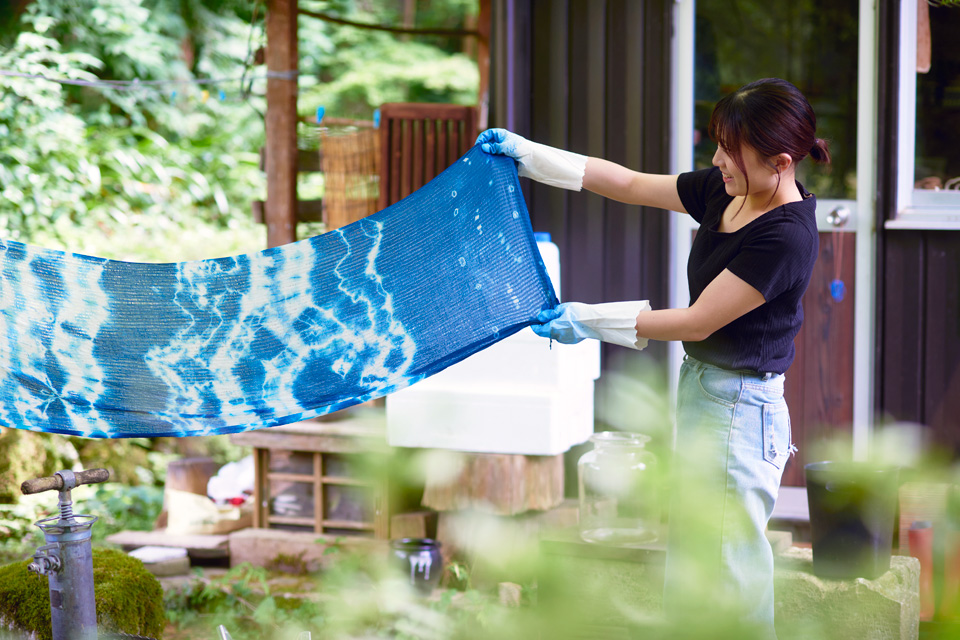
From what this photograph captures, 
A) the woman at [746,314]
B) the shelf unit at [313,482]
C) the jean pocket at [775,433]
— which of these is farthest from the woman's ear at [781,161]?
the shelf unit at [313,482]

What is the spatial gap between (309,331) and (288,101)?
248cm

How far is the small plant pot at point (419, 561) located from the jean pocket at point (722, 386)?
5.46 feet

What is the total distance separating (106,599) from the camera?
8.04 ft

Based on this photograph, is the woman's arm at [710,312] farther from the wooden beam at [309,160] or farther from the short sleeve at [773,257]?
the wooden beam at [309,160]

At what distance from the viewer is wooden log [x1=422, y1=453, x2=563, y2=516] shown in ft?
11.0

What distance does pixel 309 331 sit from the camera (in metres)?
2.21

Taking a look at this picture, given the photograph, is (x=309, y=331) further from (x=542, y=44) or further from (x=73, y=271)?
(x=542, y=44)

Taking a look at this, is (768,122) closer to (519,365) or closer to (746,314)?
(746,314)

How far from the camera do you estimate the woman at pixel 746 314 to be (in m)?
1.78

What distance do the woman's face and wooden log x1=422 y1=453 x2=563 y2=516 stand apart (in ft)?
5.66

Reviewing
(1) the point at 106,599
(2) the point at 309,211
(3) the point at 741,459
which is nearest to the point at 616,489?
(3) the point at 741,459

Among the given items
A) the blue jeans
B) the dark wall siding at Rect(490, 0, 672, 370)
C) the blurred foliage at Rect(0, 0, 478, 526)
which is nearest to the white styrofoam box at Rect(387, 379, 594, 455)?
the dark wall siding at Rect(490, 0, 672, 370)

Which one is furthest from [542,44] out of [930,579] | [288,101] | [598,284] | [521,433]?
[930,579]

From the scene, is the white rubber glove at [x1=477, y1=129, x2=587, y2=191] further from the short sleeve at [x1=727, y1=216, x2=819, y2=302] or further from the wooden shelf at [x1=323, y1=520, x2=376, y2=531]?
the wooden shelf at [x1=323, y1=520, x2=376, y2=531]
